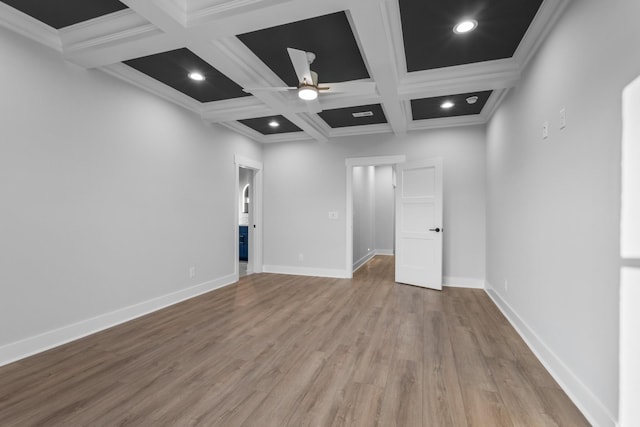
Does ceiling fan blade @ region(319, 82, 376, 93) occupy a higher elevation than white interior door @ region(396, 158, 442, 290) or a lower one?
higher

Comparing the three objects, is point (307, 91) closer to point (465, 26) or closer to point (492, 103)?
point (465, 26)

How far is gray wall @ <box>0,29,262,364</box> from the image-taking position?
7.93ft

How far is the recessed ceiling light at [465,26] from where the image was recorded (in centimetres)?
243

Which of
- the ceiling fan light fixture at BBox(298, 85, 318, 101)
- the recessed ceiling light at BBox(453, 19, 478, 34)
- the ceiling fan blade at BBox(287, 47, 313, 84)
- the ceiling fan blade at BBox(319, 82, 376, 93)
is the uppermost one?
the recessed ceiling light at BBox(453, 19, 478, 34)

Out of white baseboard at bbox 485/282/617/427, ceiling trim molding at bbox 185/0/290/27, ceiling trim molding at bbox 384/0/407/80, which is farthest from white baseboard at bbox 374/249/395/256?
ceiling trim molding at bbox 185/0/290/27

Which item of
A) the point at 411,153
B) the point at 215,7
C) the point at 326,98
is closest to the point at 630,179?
the point at 215,7

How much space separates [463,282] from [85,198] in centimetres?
519

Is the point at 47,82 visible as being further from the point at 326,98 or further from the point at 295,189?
the point at 295,189

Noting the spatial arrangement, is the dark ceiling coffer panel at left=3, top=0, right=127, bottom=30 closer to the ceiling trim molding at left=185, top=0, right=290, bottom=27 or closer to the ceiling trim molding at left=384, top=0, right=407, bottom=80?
the ceiling trim molding at left=185, top=0, right=290, bottom=27

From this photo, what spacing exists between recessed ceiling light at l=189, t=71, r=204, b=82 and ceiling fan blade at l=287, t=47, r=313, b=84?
4.31ft

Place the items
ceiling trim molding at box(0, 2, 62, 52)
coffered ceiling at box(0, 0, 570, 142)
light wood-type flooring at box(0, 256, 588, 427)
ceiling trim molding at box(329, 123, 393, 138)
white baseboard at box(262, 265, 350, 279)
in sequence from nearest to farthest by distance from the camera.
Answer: light wood-type flooring at box(0, 256, 588, 427) < coffered ceiling at box(0, 0, 570, 142) < ceiling trim molding at box(0, 2, 62, 52) < ceiling trim molding at box(329, 123, 393, 138) < white baseboard at box(262, 265, 350, 279)

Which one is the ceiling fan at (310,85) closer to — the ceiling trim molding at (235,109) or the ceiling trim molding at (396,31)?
the ceiling trim molding at (396,31)

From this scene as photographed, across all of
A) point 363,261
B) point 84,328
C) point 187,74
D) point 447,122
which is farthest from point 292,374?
point 363,261

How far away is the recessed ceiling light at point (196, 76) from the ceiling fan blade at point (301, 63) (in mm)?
1314
